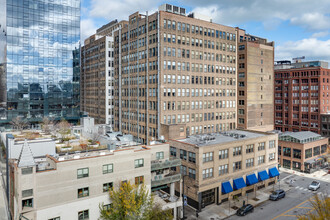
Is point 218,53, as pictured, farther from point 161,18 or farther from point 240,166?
point 240,166

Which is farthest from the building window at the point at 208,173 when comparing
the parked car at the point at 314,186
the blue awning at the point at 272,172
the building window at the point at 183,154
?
the parked car at the point at 314,186

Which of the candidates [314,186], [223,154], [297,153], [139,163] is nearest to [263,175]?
[314,186]

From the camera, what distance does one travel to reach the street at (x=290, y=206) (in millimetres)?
47062

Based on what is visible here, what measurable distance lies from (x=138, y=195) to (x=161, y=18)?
45873 mm

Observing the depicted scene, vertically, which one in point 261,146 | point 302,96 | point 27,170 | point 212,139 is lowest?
point 261,146

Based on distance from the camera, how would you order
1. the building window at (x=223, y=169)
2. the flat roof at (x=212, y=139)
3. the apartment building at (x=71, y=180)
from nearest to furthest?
the apartment building at (x=71, y=180), the building window at (x=223, y=169), the flat roof at (x=212, y=139)

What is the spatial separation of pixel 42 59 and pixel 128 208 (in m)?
66.1

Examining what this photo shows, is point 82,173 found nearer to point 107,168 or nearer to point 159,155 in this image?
point 107,168

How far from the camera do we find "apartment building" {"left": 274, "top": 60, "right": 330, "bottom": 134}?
109312 millimetres

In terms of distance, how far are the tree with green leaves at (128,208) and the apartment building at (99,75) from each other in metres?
61.2

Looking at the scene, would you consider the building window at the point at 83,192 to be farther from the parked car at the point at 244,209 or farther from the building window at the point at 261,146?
the building window at the point at 261,146

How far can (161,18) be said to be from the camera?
6544 centimetres

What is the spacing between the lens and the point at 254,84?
86312 mm

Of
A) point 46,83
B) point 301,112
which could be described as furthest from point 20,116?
point 301,112
